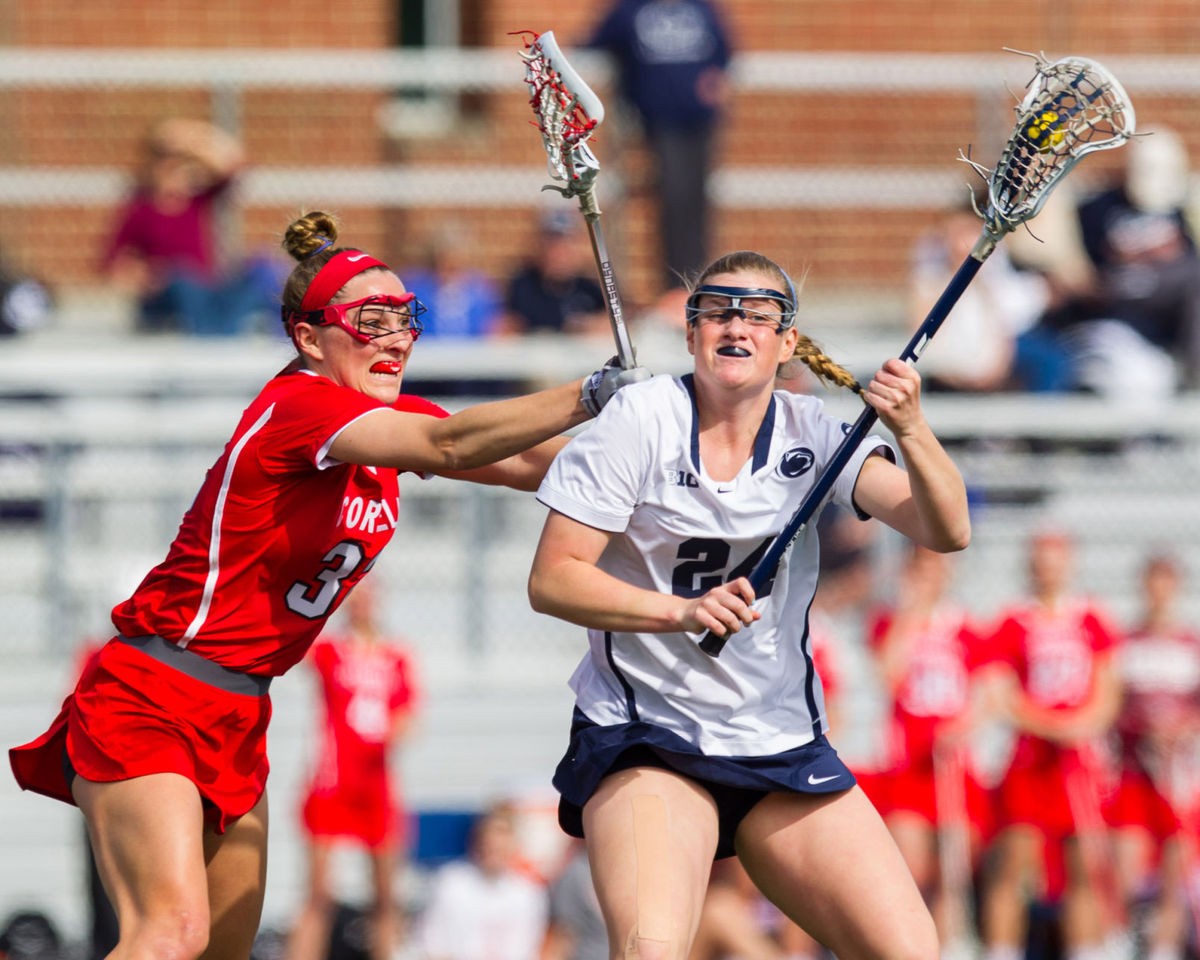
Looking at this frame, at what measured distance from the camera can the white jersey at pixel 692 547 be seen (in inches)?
173

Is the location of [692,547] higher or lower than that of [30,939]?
higher

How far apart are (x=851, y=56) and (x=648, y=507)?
8895mm

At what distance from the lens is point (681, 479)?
4.41 metres

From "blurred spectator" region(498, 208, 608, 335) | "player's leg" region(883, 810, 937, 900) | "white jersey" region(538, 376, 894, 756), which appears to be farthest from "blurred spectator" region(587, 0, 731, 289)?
"white jersey" region(538, 376, 894, 756)

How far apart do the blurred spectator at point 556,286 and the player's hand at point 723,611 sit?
18.9 ft

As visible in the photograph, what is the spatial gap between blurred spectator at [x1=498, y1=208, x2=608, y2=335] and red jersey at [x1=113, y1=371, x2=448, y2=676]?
5.39 m

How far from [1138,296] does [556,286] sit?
2.89 m

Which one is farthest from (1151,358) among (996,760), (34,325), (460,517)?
(34,325)

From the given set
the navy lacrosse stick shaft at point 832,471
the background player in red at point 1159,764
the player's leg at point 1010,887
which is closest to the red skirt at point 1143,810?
the background player in red at point 1159,764

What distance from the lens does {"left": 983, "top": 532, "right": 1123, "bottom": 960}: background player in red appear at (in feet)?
28.0

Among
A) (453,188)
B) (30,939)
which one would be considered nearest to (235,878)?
(30,939)

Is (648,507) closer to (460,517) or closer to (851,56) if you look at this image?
(460,517)

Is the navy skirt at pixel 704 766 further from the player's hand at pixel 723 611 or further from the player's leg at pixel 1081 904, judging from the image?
the player's leg at pixel 1081 904

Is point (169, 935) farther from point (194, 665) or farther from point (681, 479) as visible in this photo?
point (681, 479)
